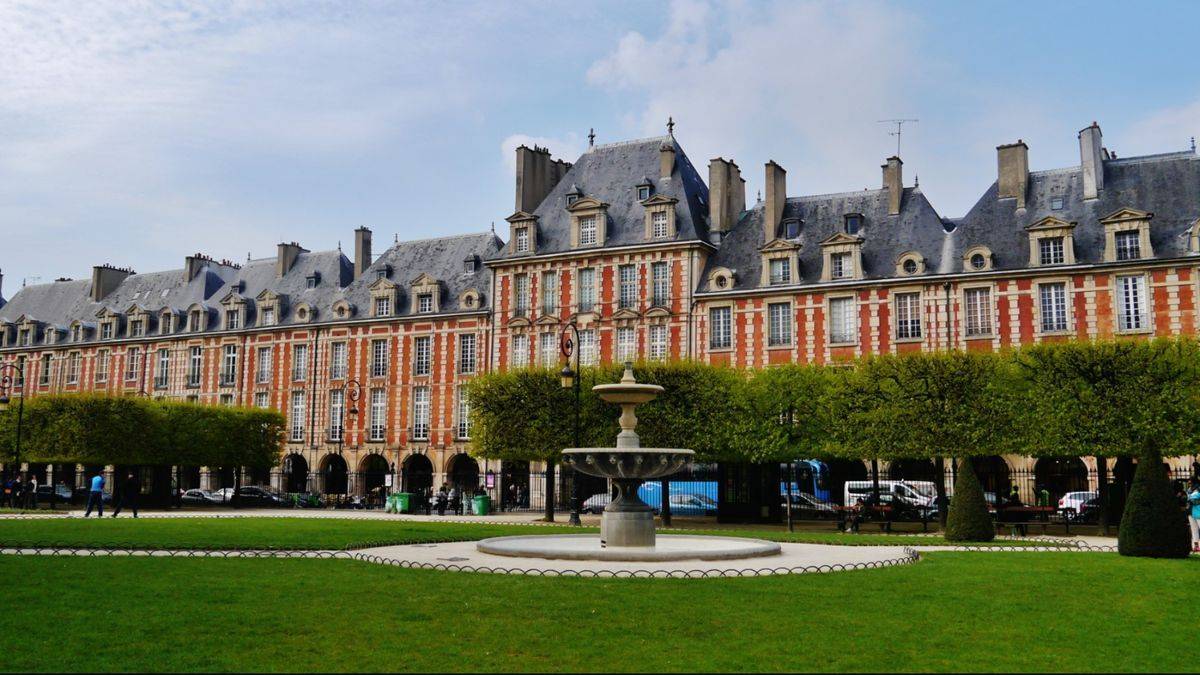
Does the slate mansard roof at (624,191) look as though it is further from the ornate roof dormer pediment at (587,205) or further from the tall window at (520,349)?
the tall window at (520,349)

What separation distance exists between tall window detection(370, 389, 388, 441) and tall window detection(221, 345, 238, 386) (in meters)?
8.34

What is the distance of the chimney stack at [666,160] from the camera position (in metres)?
43.0

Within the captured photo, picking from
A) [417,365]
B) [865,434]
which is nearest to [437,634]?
[865,434]

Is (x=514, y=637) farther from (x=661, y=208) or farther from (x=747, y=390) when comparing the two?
(x=661, y=208)

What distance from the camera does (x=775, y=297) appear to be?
38.9m

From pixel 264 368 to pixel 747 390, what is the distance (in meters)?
27.9

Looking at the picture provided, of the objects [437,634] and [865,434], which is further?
[865,434]

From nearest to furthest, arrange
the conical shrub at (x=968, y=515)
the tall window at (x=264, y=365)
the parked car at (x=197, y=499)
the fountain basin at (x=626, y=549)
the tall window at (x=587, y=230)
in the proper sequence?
the fountain basin at (x=626, y=549)
the conical shrub at (x=968, y=515)
the parked car at (x=197, y=499)
the tall window at (x=587, y=230)
the tall window at (x=264, y=365)

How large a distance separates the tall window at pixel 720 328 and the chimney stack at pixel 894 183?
6676 mm

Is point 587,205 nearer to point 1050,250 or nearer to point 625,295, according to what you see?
point 625,295

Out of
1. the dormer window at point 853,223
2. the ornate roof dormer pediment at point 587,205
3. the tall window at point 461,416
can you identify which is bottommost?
the tall window at point 461,416

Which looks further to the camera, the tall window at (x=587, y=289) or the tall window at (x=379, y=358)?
the tall window at (x=379, y=358)

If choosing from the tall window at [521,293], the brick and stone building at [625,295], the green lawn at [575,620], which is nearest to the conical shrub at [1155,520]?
the green lawn at [575,620]

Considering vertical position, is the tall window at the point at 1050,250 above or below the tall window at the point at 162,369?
above
